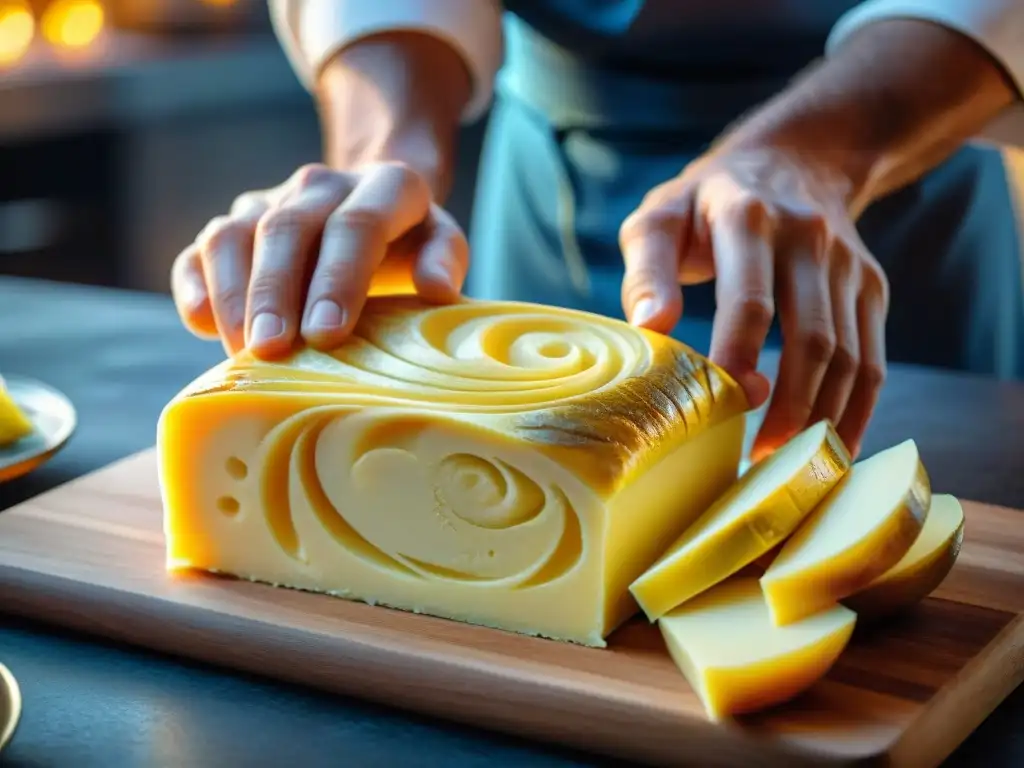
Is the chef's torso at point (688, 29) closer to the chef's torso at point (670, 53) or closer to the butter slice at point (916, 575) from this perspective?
the chef's torso at point (670, 53)

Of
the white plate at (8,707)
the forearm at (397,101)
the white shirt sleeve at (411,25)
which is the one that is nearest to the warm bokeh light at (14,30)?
the white shirt sleeve at (411,25)

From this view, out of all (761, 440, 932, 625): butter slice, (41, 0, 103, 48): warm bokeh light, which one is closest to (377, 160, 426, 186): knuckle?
(761, 440, 932, 625): butter slice

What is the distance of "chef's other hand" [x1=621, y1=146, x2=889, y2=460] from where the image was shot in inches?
61.1

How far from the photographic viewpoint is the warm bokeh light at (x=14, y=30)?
4438 mm

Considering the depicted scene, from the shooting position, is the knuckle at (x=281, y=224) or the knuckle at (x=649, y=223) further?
the knuckle at (x=649, y=223)

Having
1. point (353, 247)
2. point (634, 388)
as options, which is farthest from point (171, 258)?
point (634, 388)

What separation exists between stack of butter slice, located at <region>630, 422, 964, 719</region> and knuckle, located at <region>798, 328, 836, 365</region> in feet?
0.71

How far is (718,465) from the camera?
1463 millimetres

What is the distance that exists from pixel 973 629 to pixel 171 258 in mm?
4034

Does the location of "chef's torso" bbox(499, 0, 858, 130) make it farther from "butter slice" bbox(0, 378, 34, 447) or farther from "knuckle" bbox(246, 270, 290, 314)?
"butter slice" bbox(0, 378, 34, 447)

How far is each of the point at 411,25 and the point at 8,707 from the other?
63.5 inches

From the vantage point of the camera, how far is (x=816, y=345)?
1.55 metres

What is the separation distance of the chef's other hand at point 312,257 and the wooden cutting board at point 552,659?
0.90ft

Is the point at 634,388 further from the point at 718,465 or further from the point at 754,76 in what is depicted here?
the point at 754,76
